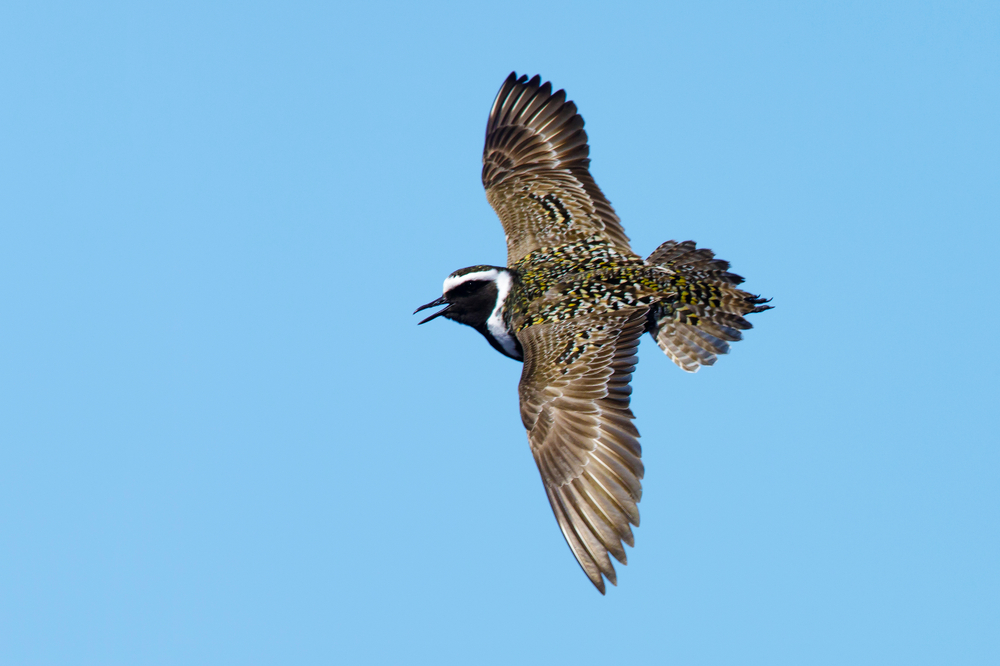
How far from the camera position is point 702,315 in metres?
12.6

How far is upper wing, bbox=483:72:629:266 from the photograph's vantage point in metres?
14.2

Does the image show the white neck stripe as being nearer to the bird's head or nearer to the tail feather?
the bird's head

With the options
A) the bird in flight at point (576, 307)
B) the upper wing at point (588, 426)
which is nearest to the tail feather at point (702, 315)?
the bird in flight at point (576, 307)

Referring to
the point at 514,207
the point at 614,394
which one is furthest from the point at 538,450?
the point at 514,207

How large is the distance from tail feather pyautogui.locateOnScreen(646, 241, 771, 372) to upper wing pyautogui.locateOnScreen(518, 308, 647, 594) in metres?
0.68

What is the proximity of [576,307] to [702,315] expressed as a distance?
154 centimetres

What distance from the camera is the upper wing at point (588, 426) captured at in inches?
400

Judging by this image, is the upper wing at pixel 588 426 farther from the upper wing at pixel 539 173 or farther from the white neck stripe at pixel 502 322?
the upper wing at pixel 539 173

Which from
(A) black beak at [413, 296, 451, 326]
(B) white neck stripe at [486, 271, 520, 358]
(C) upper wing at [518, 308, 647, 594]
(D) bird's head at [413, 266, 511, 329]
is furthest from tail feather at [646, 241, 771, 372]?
(A) black beak at [413, 296, 451, 326]

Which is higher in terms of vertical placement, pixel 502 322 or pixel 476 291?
pixel 476 291

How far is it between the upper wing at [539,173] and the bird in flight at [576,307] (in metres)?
0.02

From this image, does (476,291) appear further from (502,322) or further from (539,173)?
(539,173)

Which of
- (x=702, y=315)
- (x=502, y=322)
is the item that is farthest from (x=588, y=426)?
(x=702, y=315)

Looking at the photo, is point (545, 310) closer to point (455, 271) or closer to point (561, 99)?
point (455, 271)
